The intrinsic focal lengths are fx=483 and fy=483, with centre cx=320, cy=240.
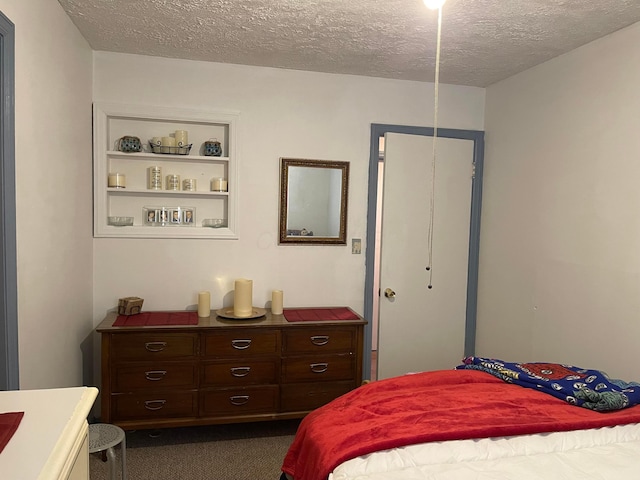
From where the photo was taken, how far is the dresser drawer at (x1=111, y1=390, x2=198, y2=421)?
279 cm

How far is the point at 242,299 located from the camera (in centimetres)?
305

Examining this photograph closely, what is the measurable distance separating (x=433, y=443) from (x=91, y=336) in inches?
93.6

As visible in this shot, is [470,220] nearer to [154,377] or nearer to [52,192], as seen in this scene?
[154,377]

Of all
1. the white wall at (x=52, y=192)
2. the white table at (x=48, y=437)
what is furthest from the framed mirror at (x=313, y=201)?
the white table at (x=48, y=437)

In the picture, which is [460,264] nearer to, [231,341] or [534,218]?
[534,218]

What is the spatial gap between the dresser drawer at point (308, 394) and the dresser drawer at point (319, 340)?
22 centimetres

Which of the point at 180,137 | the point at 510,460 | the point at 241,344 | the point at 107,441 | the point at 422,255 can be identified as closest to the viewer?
the point at 510,460

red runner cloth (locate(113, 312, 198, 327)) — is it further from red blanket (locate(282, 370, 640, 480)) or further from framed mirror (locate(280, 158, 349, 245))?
red blanket (locate(282, 370, 640, 480))

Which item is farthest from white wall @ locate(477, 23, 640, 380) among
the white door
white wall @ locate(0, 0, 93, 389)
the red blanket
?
white wall @ locate(0, 0, 93, 389)

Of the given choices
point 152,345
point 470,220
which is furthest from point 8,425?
point 470,220

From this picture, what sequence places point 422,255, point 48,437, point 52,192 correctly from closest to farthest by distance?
point 48,437
point 52,192
point 422,255

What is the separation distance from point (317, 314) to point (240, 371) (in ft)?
2.05

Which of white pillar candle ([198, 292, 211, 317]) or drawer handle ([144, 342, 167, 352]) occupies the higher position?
white pillar candle ([198, 292, 211, 317])

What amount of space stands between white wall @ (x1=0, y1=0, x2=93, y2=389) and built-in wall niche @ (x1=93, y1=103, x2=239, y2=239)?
4.6 inches
